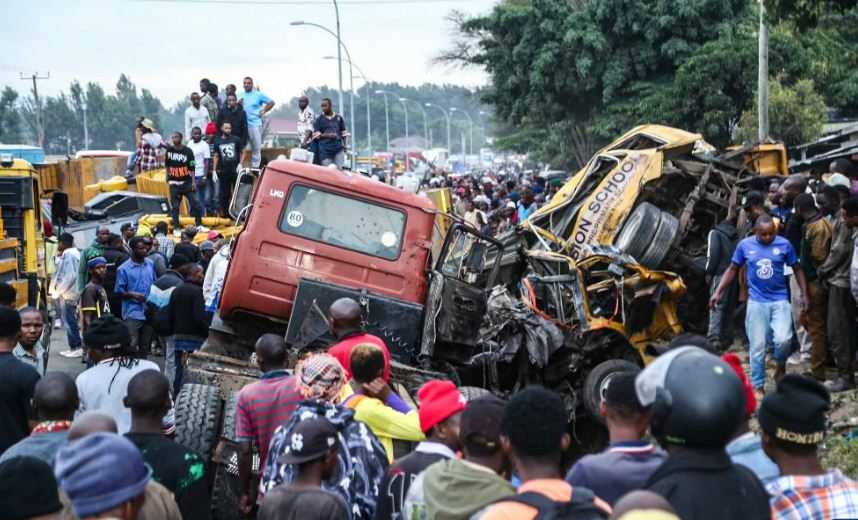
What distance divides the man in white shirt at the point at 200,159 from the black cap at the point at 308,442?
17476 millimetres

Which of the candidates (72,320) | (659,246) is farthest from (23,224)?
(659,246)

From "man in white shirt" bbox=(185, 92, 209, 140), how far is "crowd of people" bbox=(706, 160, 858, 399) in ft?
44.5

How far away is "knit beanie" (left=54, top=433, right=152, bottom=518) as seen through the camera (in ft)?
12.5

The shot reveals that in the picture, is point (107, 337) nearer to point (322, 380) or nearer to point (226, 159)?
point (322, 380)

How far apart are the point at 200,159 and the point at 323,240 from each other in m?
11.9

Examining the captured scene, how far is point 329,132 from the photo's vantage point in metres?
19.4

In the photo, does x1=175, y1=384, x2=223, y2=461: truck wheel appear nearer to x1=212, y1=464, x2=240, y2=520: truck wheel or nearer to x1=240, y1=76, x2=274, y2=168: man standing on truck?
x1=212, y1=464, x2=240, y2=520: truck wheel

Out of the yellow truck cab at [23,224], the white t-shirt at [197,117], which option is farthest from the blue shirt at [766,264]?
the white t-shirt at [197,117]

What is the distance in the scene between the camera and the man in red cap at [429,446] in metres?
5.13

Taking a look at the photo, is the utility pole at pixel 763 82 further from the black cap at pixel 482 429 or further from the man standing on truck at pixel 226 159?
the black cap at pixel 482 429

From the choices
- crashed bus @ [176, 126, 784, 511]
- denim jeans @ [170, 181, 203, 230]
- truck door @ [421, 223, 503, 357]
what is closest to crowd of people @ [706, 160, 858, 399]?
crashed bus @ [176, 126, 784, 511]

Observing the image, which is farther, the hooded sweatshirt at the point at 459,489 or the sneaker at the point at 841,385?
the sneaker at the point at 841,385

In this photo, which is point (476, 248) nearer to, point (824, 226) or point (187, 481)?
point (824, 226)

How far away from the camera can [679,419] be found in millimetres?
3953
